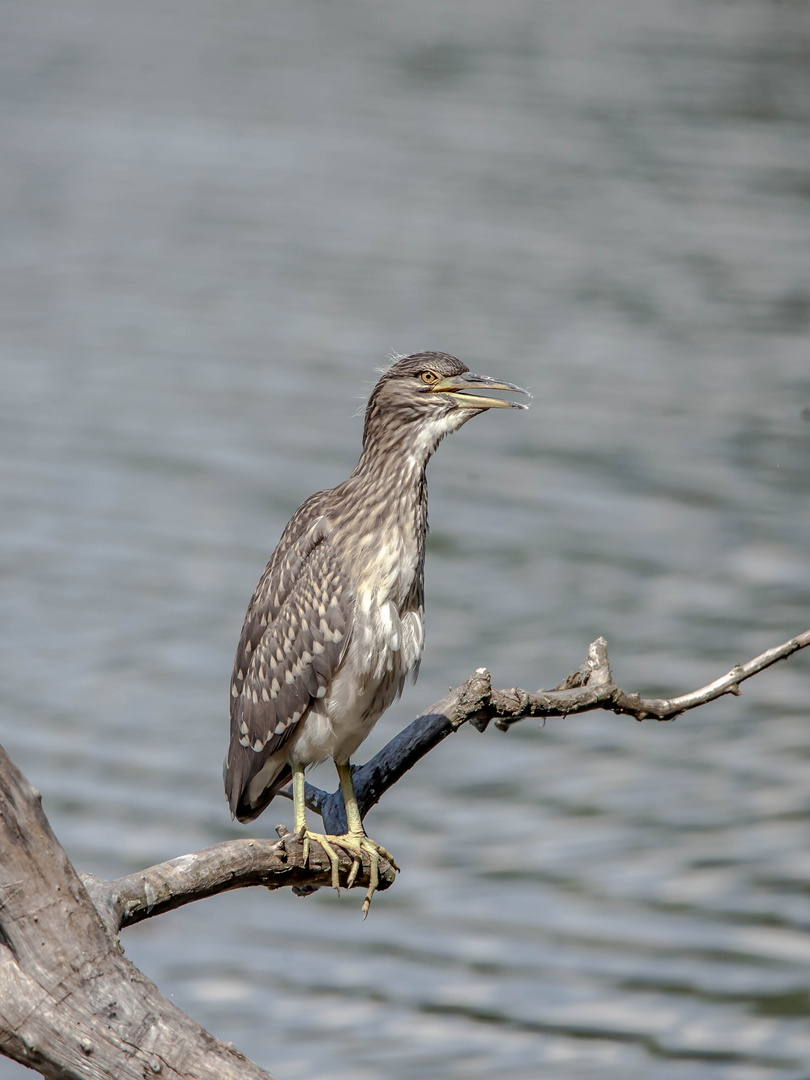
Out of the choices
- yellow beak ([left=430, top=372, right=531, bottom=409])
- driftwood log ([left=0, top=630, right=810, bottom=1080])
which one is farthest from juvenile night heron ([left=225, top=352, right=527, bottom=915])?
driftwood log ([left=0, top=630, right=810, bottom=1080])

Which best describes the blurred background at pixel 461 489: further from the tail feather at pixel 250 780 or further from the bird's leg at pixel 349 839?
the bird's leg at pixel 349 839

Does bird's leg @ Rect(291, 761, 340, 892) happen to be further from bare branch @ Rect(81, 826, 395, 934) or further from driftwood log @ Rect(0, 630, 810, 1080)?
driftwood log @ Rect(0, 630, 810, 1080)

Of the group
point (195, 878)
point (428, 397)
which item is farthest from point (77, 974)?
point (428, 397)

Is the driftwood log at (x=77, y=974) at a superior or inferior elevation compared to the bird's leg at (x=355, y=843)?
inferior

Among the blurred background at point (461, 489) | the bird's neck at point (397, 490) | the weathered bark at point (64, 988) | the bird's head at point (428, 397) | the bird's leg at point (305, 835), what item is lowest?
the weathered bark at point (64, 988)

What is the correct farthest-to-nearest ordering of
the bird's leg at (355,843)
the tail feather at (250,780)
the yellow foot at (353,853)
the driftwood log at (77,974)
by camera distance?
the tail feather at (250,780)
the bird's leg at (355,843)
the yellow foot at (353,853)
the driftwood log at (77,974)

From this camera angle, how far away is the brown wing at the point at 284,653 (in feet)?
16.6

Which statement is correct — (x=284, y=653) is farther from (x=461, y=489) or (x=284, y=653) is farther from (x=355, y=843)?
(x=461, y=489)

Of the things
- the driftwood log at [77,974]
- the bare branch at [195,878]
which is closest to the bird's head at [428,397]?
the bare branch at [195,878]

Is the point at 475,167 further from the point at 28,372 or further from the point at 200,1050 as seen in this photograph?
the point at 200,1050

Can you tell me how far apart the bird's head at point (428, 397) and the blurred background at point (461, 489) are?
455 centimetres

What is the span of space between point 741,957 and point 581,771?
2003 millimetres

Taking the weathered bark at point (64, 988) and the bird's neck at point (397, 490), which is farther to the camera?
the bird's neck at point (397, 490)

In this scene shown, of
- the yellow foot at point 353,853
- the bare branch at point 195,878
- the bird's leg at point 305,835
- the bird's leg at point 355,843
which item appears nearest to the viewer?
the bare branch at point 195,878
